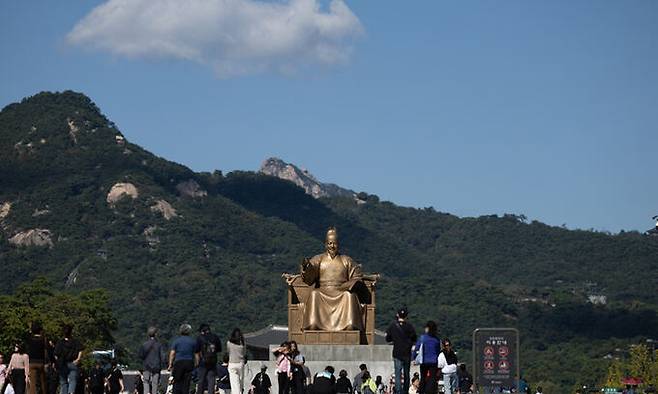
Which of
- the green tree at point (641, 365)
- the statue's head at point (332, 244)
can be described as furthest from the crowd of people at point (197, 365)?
the green tree at point (641, 365)

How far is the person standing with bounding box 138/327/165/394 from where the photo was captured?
23.6 metres

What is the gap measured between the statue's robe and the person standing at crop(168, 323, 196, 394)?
9651 millimetres

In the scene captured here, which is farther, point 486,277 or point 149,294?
point 486,277

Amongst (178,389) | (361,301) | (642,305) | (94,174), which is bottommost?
(178,389)

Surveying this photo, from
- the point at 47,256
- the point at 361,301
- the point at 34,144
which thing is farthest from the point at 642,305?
the point at 361,301

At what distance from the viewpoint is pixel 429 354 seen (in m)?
22.0

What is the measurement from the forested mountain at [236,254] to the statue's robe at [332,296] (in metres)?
53.6

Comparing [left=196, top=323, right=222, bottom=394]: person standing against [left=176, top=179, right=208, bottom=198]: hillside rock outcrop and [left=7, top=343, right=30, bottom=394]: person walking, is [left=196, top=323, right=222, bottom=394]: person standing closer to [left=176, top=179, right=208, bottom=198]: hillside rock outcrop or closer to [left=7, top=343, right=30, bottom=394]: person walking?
[left=7, top=343, right=30, bottom=394]: person walking

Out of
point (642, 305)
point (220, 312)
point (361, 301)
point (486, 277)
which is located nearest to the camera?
point (361, 301)

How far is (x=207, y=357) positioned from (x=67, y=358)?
2.04 metres

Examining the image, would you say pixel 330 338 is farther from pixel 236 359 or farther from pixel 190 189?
pixel 190 189

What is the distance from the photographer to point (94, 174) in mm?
156000

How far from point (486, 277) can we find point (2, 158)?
5764 centimetres

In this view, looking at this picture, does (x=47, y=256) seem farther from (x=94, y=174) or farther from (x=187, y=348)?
(x=187, y=348)
